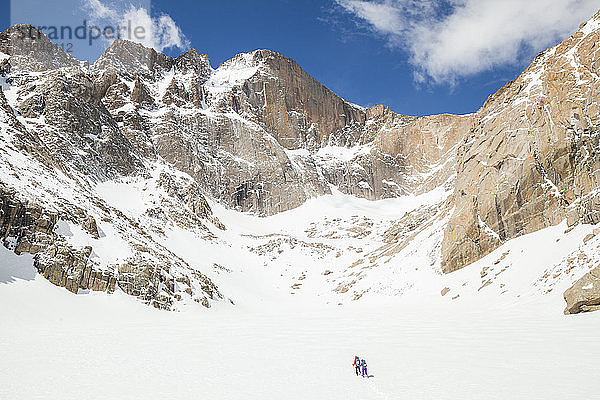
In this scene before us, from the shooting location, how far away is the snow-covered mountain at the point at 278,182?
2806 cm

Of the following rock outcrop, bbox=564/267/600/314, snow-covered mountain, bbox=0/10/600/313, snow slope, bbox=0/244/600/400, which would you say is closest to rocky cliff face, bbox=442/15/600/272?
snow-covered mountain, bbox=0/10/600/313

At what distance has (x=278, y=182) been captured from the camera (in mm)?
110688

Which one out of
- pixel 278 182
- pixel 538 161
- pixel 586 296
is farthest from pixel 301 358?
pixel 278 182

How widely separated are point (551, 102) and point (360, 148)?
368ft

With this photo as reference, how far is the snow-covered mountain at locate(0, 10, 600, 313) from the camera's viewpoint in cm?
2806

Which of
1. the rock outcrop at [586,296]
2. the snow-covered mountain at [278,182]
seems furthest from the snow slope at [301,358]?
the snow-covered mountain at [278,182]

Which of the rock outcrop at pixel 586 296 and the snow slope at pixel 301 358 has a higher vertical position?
the rock outcrop at pixel 586 296

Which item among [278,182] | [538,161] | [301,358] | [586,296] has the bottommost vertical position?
[301,358]

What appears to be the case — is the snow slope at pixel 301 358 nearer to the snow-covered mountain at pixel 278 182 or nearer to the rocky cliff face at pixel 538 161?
the snow-covered mountain at pixel 278 182

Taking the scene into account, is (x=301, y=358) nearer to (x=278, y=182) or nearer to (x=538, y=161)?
(x=538, y=161)

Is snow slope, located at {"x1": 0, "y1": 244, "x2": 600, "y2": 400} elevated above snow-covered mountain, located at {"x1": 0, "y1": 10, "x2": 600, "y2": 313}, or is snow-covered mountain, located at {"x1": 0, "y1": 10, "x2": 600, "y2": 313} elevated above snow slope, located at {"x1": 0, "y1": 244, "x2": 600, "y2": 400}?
snow-covered mountain, located at {"x1": 0, "y1": 10, "x2": 600, "y2": 313}

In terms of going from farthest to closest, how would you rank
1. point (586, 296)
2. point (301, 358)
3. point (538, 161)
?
point (538, 161)
point (586, 296)
point (301, 358)

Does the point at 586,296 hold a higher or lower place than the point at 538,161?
lower

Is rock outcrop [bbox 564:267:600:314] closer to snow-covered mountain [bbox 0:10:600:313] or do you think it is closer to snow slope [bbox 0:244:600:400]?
snow-covered mountain [bbox 0:10:600:313]
